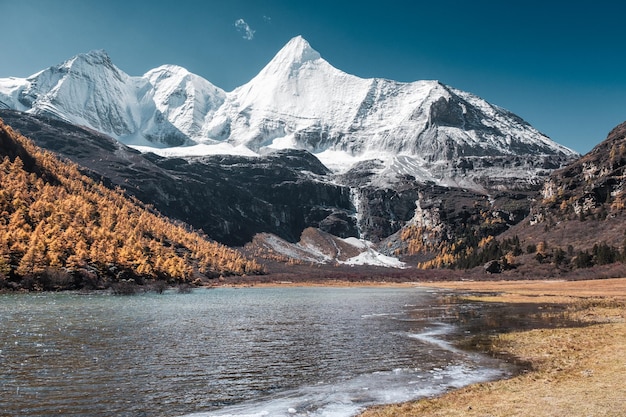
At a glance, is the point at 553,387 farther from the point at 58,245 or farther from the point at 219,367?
the point at 58,245

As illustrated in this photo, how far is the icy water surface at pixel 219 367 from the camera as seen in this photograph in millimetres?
22516

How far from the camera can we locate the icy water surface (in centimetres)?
2252

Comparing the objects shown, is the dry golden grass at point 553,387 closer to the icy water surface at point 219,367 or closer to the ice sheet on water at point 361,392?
the ice sheet on water at point 361,392

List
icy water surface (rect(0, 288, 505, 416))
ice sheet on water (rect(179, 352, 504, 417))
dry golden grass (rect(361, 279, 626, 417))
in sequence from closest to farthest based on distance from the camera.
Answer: dry golden grass (rect(361, 279, 626, 417)) → ice sheet on water (rect(179, 352, 504, 417)) → icy water surface (rect(0, 288, 505, 416))

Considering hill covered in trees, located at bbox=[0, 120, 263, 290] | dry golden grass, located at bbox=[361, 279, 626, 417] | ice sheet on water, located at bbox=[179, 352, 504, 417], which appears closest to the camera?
dry golden grass, located at bbox=[361, 279, 626, 417]

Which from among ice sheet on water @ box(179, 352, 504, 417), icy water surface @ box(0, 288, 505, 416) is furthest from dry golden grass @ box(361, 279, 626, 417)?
icy water surface @ box(0, 288, 505, 416)

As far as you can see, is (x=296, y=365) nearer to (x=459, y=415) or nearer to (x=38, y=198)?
(x=459, y=415)

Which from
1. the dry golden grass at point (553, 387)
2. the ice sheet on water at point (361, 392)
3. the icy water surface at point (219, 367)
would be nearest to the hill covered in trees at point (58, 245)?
the icy water surface at point (219, 367)

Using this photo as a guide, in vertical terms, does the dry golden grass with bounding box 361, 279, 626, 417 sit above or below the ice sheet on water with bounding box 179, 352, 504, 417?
above

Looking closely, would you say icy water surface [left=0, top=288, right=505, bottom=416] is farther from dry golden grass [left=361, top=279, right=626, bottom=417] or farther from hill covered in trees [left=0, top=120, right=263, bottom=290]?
hill covered in trees [left=0, top=120, right=263, bottom=290]

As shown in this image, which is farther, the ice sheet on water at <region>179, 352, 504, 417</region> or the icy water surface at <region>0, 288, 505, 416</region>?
the icy water surface at <region>0, 288, 505, 416</region>

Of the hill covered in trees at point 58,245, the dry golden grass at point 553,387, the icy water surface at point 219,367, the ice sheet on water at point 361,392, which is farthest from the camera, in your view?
the hill covered in trees at point 58,245

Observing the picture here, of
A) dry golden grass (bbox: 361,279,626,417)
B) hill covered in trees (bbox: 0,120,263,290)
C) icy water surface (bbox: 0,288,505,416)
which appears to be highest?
hill covered in trees (bbox: 0,120,263,290)

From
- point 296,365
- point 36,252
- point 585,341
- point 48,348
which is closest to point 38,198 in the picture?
point 36,252
